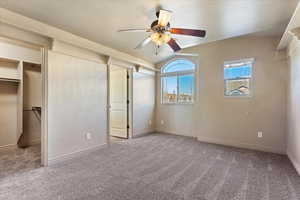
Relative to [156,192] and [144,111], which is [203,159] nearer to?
[156,192]

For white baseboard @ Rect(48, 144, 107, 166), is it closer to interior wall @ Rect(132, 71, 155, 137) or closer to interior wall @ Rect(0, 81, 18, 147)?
interior wall @ Rect(132, 71, 155, 137)

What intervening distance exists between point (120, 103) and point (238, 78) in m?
3.55

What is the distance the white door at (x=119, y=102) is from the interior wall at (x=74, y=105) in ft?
3.45

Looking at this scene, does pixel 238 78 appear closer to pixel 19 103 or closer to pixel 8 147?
pixel 19 103

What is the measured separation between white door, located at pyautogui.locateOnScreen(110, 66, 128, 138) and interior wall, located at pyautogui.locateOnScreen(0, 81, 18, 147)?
101 inches

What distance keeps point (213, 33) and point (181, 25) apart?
1.01m

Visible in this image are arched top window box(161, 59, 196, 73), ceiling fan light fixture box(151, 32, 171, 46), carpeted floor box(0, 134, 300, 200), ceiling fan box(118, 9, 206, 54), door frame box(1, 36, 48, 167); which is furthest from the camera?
arched top window box(161, 59, 196, 73)

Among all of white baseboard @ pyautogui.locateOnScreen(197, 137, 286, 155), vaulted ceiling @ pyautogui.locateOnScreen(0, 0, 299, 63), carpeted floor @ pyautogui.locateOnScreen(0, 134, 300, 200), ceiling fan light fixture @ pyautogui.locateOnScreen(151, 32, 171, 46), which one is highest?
vaulted ceiling @ pyautogui.locateOnScreen(0, 0, 299, 63)

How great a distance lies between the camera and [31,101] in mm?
4387

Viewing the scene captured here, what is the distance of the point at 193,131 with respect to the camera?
5199mm

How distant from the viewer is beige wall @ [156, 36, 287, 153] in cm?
369

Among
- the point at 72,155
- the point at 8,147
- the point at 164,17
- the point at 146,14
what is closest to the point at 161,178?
the point at 72,155

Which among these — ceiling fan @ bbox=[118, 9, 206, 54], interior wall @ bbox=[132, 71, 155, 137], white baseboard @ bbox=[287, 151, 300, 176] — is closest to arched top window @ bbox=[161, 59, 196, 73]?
interior wall @ bbox=[132, 71, 155, 137]

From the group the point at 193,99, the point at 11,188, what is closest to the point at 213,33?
the point at 193,99
